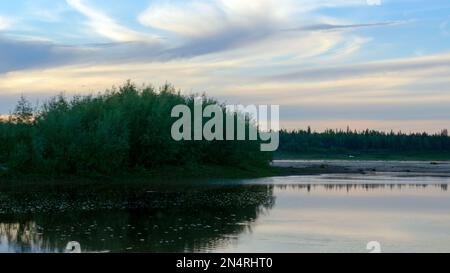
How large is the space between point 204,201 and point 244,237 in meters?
14.8

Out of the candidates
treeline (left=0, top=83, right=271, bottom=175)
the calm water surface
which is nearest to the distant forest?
treeline (left=0, top=83, right=271, bottom=175)

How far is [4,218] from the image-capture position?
30203 millimetres

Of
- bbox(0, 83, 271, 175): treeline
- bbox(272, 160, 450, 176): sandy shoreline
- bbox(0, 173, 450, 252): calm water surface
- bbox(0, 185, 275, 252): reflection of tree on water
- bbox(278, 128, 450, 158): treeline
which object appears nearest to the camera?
bbox(0, 173, 450, 252): calm water surface

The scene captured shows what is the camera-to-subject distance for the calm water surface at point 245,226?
22297 mm

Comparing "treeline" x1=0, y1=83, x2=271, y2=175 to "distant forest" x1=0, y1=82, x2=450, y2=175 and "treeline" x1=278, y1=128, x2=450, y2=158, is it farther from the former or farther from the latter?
"treeline" x1=278, y1=128, x2=450, y2=158

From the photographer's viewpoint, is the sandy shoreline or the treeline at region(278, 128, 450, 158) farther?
the treeline at region(278, 128, 450, 158)

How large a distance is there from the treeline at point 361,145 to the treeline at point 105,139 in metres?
108

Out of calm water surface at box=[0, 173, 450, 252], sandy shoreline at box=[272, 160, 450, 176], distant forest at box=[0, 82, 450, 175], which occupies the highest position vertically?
distant forest at box=[0, 82, 450, 175]

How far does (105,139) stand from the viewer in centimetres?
6306

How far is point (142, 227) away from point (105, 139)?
121 feet

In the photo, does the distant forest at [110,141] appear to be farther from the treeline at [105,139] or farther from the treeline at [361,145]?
the treeline at [361,145]

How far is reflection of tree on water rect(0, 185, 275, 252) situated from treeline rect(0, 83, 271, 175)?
23.4m

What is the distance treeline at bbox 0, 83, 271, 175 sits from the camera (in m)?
60.2
